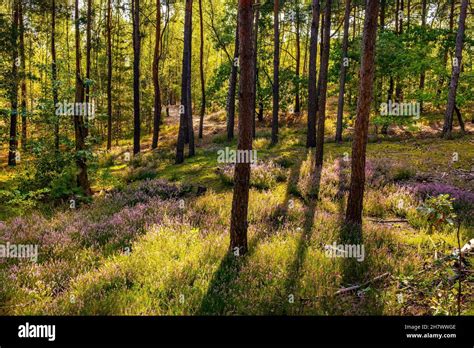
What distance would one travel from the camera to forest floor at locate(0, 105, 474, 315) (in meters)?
5.45

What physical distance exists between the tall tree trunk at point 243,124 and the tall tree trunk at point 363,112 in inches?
136

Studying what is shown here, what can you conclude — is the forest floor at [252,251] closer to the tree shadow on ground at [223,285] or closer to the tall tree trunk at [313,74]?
the tree shadow on ground at [223,285]

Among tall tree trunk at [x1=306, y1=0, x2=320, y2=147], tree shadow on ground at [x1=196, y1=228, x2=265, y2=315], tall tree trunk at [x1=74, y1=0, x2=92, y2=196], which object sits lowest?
tree shadow on ground at [x1=196, y1=228, x2=265, y2=315]

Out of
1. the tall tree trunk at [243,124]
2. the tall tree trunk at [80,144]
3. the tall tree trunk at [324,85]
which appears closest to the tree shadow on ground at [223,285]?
the tall tree trunk at [243,124]

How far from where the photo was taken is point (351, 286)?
618cm

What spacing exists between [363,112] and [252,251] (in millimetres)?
4703

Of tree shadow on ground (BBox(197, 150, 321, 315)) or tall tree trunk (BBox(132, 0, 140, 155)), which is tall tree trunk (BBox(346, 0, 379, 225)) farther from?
tall tree trunk (BBox(132, 0, 140, 155))

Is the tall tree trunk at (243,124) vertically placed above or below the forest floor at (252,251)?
above

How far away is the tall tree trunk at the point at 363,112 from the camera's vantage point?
8.64m

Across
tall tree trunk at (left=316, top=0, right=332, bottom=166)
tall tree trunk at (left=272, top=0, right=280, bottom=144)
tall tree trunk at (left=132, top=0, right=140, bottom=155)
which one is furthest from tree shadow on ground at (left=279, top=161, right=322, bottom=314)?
tall tree trunk at (left=132, top=0, right=140, bottom=155)

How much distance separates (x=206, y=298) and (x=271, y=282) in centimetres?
127

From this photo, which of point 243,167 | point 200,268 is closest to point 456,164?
point 243,167

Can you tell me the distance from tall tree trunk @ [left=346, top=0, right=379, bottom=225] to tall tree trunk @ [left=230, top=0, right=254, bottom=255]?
3.46 metres
